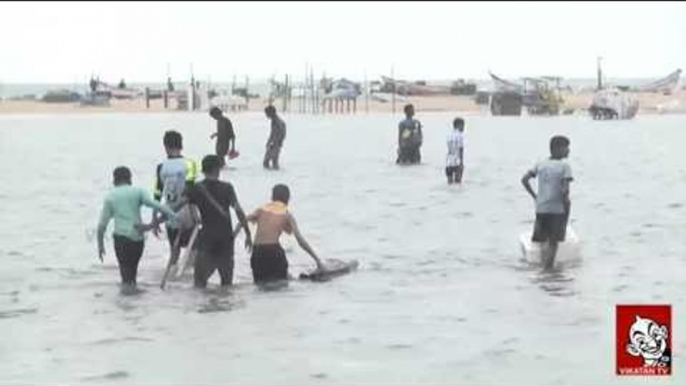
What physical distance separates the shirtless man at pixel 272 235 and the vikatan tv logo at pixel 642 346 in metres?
3.54

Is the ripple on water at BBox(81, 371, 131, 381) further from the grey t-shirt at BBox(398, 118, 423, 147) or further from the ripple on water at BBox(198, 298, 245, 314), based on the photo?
the grey t-shirt at BBox(398, 118, 423, 147)

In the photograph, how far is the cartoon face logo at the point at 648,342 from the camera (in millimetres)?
8062

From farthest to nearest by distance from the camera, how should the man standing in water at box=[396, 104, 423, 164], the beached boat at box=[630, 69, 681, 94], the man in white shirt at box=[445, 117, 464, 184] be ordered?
1. the beached boat at box=[630, 69, 681, 94]
2. the man standing in water at box=[396, 104, 423, 164]
3. the man in white shirt at box=[445, 117, 464, 184]

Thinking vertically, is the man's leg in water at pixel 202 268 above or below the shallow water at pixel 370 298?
above

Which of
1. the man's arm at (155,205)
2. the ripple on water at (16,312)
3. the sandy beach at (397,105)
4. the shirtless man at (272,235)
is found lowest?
Result: the sandy beach at (397,105)

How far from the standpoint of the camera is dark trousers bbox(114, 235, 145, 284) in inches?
454

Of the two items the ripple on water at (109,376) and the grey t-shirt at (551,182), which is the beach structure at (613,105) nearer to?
the grey t-shirt at (551,182)

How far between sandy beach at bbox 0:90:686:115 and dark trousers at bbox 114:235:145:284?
85069 mm

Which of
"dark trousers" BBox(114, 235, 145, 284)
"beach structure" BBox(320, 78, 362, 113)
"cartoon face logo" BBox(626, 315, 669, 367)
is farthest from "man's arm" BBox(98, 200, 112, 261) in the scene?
"beach structure" BBox(320, 78, 362, 113)

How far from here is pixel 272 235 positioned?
11844 mm

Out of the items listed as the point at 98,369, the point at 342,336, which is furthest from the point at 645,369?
the point at 98,369

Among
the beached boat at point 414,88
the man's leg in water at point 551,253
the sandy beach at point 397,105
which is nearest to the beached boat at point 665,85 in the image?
the sandy beach at point 397,105

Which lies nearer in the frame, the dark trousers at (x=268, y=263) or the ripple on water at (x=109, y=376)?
the ripple on water at (x=109, y=376)

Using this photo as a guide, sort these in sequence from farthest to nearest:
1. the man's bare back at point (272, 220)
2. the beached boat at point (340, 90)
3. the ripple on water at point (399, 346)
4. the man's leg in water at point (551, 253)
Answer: the beached boat at point (340, 90), the man's leg in water at point (551, 253), the man's bare back at point (272, 220), the ripple on water at point (399, 346)
